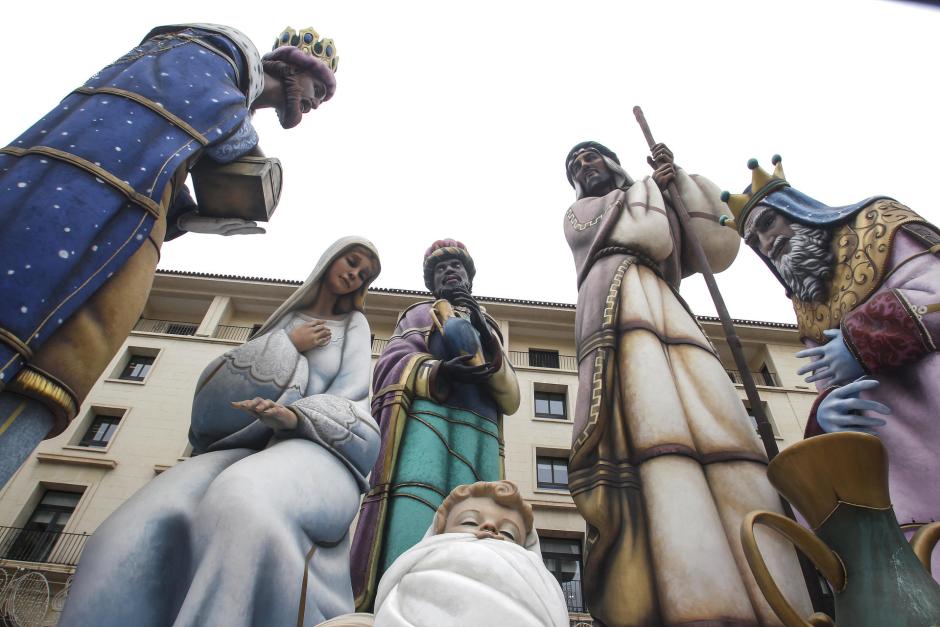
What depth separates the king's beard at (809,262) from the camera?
3469 mm

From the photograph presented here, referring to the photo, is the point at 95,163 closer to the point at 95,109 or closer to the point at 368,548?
the point at 95,109

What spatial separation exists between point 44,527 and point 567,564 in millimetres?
11055

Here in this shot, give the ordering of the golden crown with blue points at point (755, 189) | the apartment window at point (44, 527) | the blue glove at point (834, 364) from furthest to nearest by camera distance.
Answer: the apartment window at point (44, 527)
the golden crown with blue points at point (755, 189)
the blue glove at point (834, 364)

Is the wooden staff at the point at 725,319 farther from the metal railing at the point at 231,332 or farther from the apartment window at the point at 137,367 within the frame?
the apartment window at the point at 137,367

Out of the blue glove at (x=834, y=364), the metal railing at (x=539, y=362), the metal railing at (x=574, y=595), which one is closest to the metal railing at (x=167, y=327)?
the metal railing at (x=539, y=362)

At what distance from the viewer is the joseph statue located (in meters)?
2.65

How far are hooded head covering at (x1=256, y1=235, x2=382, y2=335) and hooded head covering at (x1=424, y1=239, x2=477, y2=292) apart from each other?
170 centimetres

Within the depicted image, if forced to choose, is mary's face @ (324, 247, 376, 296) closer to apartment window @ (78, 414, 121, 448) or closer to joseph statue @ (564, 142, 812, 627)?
joseph statue @ (564, 142, 812, 627)

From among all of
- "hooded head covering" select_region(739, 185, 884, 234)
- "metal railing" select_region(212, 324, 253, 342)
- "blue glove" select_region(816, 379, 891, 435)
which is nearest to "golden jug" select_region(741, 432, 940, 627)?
"blue glove" select_region(816, 379, 891, 435)

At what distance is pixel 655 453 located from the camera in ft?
10.2

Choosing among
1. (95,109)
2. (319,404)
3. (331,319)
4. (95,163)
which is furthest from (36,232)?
(331,319)

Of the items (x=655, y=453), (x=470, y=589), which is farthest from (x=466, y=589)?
(x=655, y=453)

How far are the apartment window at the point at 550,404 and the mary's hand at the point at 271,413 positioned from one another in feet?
47.3

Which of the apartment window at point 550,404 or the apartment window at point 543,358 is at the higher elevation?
the apartment window at point 543,358
